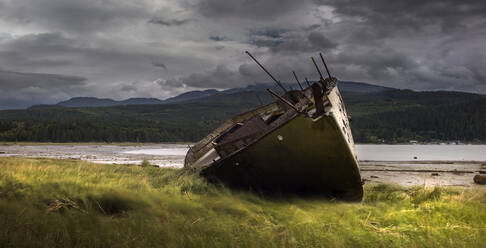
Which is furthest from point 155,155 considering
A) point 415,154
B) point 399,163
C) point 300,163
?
point 300,163

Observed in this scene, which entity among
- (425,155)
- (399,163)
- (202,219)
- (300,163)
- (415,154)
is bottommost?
(415,154)

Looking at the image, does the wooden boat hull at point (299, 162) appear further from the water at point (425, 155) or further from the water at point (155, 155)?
the water at point (425, 155)

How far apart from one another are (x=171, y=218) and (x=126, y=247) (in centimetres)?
105

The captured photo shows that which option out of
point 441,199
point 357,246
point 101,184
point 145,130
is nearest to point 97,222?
point 101,184

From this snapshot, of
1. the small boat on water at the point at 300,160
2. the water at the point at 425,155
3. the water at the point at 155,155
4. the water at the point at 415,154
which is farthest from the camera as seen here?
the water at the point at 415,154

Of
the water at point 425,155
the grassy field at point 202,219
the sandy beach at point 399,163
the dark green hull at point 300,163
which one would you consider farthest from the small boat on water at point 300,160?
the water at point 425,155

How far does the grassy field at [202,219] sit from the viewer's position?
4227 mm

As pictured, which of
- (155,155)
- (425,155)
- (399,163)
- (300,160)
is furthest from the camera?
(425,155)

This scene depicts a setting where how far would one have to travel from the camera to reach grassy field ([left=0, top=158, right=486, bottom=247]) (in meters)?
4.23

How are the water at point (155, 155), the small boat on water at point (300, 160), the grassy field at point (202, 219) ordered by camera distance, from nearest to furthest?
the grassy field at point (202, 219) < the small boat on water at point (300, 160) < the water at point (155, 155)

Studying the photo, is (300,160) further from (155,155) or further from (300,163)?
(155,155)

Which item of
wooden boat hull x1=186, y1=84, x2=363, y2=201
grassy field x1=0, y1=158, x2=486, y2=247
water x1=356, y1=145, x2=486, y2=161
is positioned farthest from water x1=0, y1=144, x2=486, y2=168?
grassy field x1=0, y1=158, x2=486, y2=247

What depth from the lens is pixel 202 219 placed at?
16.4 ft

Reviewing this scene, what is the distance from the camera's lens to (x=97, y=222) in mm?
4645
